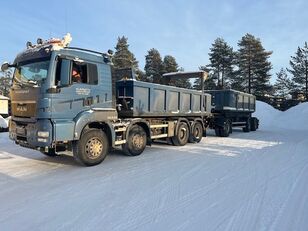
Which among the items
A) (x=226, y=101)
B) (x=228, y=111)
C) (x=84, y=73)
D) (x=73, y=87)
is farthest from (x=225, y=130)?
(x=73, y=87)

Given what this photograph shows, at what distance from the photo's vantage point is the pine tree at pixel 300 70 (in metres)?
53.3

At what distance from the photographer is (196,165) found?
8867 millimetres

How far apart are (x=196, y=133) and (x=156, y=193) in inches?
324

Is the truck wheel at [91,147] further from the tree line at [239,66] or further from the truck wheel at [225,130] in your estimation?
the tree line at [239,66]

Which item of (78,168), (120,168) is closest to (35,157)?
(78,168)

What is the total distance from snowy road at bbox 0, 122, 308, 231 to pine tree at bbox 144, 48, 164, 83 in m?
42.1

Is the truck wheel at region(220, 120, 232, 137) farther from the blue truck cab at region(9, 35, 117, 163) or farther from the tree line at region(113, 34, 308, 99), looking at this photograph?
the tree line at region(113, 34, 308, 99)

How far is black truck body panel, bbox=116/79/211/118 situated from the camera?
33.7ft

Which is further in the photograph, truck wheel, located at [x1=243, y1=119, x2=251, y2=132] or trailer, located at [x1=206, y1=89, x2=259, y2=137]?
truck wheel, located at [x1=243, y1=119, x2=251, y2=132]

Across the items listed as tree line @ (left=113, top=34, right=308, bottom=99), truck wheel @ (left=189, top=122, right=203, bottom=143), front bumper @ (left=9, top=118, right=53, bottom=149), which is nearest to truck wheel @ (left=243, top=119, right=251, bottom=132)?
truck wheel @ (left=189, top=122, right=203, bottom=143)

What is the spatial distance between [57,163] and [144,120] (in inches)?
117

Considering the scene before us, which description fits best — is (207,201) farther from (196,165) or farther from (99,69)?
(99,69)

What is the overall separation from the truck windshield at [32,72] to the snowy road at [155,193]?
2.16m

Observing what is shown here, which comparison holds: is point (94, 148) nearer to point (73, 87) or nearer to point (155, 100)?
point (73, 87)
